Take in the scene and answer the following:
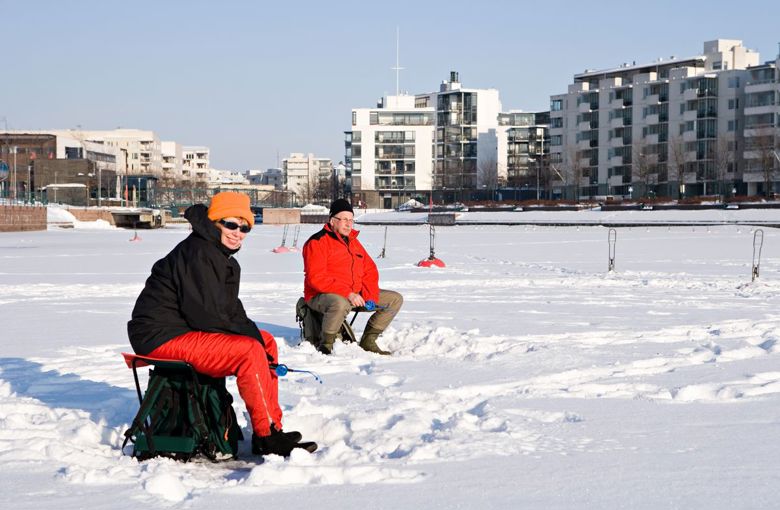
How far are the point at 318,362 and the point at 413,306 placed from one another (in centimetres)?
558

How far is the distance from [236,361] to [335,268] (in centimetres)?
387

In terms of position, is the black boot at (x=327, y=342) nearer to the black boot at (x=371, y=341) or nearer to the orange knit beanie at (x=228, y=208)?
the black boot at (x=371, y=341)

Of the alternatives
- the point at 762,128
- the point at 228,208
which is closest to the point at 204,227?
the point at 228,208

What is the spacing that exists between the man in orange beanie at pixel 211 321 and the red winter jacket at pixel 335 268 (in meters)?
3.59

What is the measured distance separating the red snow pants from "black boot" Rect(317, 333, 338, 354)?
3.64 metres

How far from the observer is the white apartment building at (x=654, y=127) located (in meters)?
97.1

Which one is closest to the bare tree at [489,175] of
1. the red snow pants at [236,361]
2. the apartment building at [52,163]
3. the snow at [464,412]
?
the apartment building at [52,163]

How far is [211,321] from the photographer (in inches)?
215

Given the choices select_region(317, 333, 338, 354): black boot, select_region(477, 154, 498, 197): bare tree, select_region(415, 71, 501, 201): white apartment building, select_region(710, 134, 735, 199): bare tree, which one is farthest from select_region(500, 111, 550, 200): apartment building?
select_region(317, 333, 338, 354): black boot

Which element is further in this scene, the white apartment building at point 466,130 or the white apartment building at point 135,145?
the white apartment building at point 135,145

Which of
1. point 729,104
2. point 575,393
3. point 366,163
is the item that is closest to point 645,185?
point 729,104

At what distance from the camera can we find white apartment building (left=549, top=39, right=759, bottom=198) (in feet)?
318

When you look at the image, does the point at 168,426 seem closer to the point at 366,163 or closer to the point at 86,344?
the point at 86,344

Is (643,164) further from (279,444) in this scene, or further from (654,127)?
(279,444)
